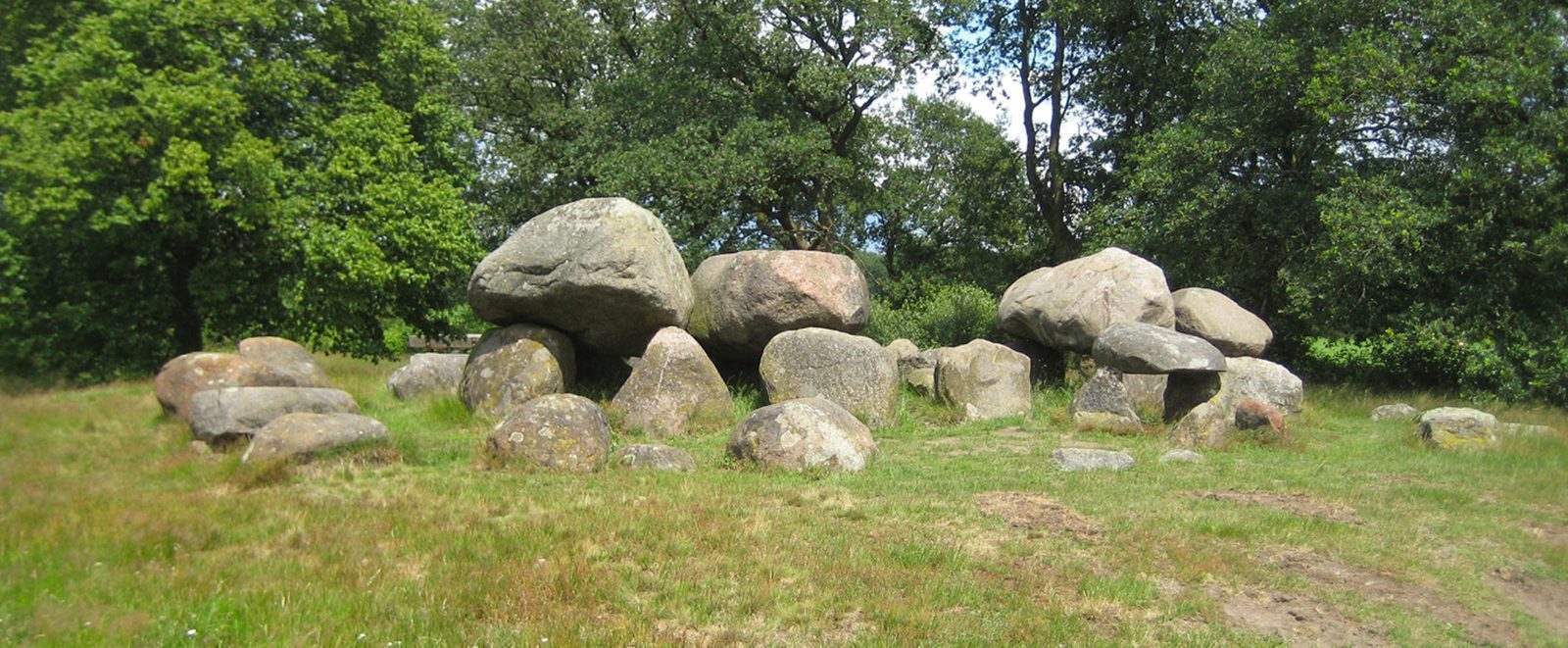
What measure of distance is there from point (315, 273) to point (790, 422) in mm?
13379

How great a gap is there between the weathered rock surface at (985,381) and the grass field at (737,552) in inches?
179

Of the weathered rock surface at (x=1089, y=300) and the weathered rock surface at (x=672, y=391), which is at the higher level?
the weathered rock surface at (x=1089, y=300)

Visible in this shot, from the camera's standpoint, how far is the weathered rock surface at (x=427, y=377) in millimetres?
17266

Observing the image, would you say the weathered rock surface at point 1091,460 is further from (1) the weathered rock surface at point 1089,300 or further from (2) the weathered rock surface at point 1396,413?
(2) the weathered rock surface at point 1396,413

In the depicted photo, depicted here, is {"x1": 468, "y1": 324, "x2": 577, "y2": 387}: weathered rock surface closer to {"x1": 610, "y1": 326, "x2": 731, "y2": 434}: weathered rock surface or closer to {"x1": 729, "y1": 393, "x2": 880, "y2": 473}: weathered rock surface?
{"x1": 610, "y1": 326, "x2": 731, "y2": 434}: weathered rock surface

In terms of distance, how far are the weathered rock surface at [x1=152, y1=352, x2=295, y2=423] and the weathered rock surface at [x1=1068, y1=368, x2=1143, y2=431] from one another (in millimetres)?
10665

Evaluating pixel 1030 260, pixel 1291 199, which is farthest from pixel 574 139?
pixel 1291 199

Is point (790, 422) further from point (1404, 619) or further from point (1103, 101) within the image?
point (1103, 101)

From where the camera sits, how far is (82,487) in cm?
554

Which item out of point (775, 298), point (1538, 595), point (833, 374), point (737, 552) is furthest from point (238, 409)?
point (1538, 595)

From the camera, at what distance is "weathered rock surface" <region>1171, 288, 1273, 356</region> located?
53.9 ft

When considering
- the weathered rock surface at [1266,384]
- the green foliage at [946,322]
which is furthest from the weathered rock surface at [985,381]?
the green foliage at [946,322]

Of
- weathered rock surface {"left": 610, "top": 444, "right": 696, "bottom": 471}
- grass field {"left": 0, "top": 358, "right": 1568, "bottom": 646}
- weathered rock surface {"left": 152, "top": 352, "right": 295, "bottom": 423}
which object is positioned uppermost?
weathered rock surface {"left": 152, "top": 352, "right": 295, "bottom": 423}

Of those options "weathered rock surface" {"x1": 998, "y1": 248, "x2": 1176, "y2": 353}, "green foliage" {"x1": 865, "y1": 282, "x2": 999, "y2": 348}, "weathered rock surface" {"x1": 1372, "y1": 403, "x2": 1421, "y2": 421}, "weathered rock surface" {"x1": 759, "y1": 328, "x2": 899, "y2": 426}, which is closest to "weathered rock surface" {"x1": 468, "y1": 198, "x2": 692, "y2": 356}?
Answer: "weathered rock surface" {"x1": 759, "y1": 328, "x2": 899, "y2": 426}
